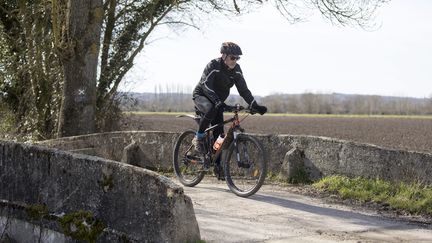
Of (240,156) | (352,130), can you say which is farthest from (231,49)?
(352,130)

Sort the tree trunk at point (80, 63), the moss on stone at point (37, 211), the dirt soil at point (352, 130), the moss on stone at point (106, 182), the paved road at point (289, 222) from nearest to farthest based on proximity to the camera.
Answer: the moss on stone at point (106, 182), the paved road at point (289, 222), the moss on stone at point (37, 211), the tree trunk at point (80, 63), the dirt soil at point (352, 130)

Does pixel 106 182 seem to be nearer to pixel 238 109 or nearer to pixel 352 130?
pixel 238 109

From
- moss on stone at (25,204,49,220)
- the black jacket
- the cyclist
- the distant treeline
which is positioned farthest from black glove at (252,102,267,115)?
the distant treeline

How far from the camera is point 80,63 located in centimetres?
1323

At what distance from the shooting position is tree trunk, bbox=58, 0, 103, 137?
13.0 meters

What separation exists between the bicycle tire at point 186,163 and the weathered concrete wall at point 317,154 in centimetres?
93

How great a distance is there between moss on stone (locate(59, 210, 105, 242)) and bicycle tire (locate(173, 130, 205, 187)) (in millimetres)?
3518

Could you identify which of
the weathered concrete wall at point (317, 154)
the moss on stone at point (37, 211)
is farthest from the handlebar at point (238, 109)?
the moss on stone at point (37, 211)

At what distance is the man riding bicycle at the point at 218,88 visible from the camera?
9.51m

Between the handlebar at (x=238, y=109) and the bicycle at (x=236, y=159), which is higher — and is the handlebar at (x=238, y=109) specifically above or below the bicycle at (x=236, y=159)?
above

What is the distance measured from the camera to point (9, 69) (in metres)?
18.6

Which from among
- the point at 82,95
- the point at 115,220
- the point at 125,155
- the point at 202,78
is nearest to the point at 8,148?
the point at 115,220

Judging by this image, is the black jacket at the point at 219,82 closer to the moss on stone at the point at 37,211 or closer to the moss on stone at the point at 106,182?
the moss on stone at the point at 37,211

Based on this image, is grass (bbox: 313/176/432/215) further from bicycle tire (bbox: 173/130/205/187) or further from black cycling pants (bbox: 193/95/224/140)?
bicycle tire (bbox: 173/130/205/187)
